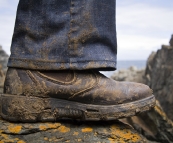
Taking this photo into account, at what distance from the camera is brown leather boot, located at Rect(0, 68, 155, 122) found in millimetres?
1440

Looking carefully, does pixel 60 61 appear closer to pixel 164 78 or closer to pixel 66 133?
pixel 66 133

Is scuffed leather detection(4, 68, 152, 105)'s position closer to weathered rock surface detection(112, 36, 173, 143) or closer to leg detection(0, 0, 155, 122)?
leg detection(0, 0, 155, 122)

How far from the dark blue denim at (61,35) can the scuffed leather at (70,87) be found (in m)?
0.05

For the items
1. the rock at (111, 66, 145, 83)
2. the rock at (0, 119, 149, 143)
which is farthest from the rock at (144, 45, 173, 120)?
the rock at (0, 119, 149, 143)

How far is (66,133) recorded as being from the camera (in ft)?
4.83

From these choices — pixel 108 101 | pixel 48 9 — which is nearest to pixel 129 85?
pixel 108 101

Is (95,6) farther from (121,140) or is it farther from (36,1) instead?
(121,140)

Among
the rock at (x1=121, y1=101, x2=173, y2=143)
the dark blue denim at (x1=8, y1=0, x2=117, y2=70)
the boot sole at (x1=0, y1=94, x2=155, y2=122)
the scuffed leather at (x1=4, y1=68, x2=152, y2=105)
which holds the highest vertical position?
the dark blue denim at (x1=8, y1=0, x2=117, y2=70)

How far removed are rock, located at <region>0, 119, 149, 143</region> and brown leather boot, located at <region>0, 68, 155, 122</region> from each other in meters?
0.04

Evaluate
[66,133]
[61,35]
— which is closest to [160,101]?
[66,133]

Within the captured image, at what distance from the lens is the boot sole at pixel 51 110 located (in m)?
1.44

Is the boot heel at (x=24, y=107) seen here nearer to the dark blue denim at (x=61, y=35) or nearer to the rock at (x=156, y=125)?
the dark blue denim at (x=61, y=35)

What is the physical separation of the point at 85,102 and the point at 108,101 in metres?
0.11

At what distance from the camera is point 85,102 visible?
4.86 feet
